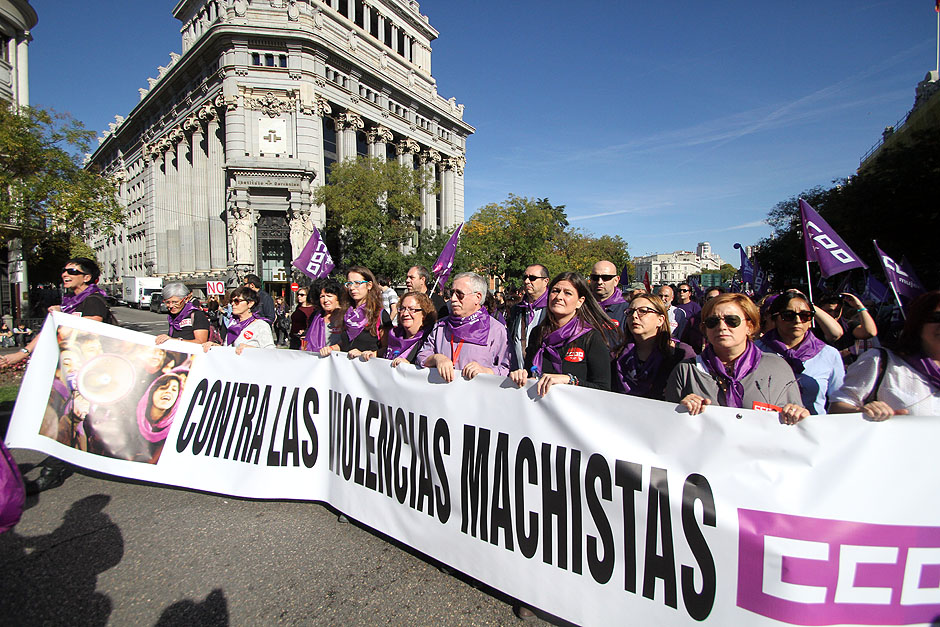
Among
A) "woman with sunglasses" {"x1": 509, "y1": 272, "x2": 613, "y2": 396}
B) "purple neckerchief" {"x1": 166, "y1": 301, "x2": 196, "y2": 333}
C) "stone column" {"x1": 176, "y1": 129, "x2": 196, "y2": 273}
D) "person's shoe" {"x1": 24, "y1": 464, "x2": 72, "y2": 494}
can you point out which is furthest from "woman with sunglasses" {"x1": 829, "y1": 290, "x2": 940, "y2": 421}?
"stone column" {"x1": 176, "y1": 129, "x2": 196, "y2": 273}

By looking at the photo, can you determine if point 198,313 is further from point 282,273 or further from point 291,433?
point 282,273

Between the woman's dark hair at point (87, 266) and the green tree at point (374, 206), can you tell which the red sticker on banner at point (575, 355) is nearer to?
the woman's dark hair at point (87, 266)

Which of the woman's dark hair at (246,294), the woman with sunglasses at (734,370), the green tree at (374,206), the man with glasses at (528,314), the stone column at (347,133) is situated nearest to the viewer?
the woman with sunglasses at (734,370)

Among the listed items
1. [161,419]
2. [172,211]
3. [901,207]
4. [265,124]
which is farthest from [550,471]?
[172,211]

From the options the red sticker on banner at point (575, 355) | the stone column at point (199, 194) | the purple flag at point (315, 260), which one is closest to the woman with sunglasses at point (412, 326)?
the red sticker on banner at point (575, 355)

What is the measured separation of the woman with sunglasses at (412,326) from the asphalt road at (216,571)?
4.35 feet

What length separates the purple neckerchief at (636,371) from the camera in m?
2.99

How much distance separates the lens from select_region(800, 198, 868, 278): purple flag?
488cm

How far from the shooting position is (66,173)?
13.0m

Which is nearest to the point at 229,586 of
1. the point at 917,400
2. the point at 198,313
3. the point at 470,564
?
the point at 470,564

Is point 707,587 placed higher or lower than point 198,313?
lower

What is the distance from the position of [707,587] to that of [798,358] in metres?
1.70

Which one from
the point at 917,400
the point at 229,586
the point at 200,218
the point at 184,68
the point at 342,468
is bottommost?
the point at 229,586

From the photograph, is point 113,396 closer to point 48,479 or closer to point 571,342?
point 48,479
